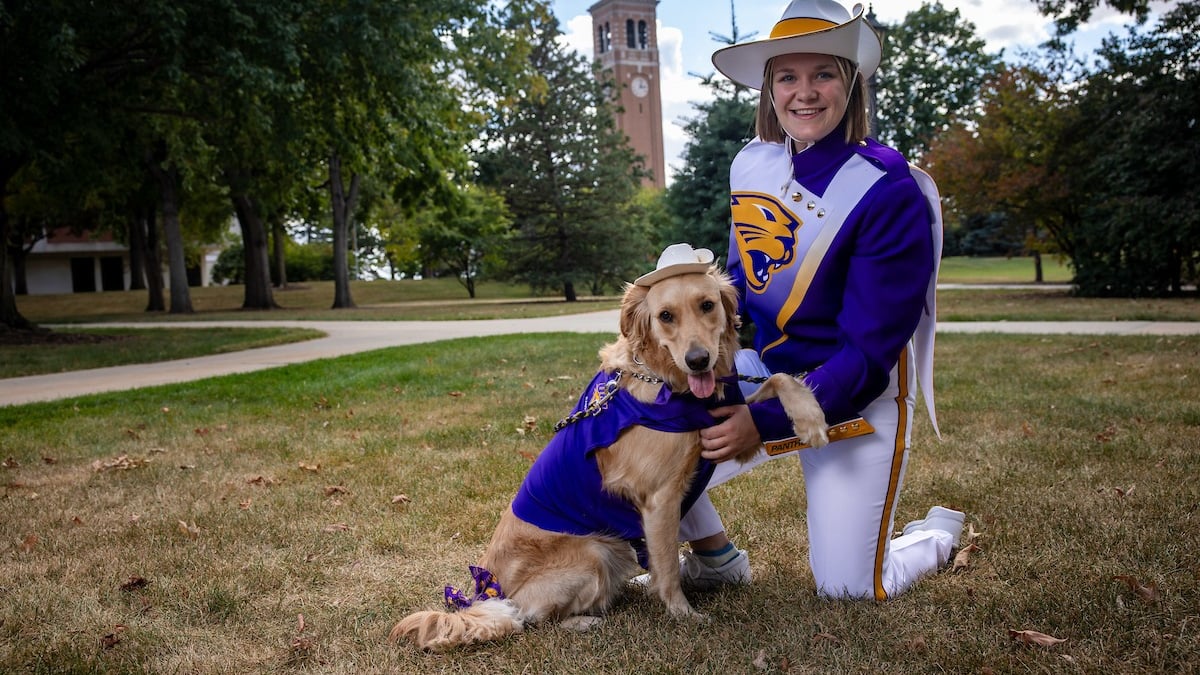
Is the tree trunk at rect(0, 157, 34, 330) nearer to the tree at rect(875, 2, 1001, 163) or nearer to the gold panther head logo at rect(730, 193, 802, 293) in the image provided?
the gold panther head logo at rect(730, 193, 802, 293)

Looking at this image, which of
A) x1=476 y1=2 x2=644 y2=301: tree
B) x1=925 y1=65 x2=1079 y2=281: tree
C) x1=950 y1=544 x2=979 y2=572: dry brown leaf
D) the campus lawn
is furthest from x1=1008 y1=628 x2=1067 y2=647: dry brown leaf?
x1=476 y1=2 x2=644 y2=301: tree

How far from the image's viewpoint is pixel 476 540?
4527mm

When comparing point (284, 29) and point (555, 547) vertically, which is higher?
point (284, 29)

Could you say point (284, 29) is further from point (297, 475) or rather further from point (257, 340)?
point (297, 475)

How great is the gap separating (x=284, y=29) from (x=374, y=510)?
9539 mm

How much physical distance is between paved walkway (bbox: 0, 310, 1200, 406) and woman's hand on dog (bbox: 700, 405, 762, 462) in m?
8.71

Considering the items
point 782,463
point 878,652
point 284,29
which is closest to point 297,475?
point 782,463

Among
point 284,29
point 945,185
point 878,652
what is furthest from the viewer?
point 945,185

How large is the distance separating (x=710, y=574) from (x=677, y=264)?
4.83 feet

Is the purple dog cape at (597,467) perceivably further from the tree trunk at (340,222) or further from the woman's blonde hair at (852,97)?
the tree trunk at (340,222)

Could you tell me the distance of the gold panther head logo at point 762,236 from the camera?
3415mm

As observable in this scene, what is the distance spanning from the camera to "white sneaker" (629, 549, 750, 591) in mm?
3725

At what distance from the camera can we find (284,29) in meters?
12.3

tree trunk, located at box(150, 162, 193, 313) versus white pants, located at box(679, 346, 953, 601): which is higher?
tree trunk, located at box(150, 162, 193, 313)
